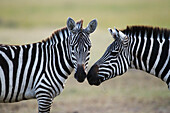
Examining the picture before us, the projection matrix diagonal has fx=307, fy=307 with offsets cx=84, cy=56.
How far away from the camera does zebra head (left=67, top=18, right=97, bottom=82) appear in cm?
613

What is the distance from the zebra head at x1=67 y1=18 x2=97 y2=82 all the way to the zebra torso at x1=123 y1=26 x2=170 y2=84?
2.85ft

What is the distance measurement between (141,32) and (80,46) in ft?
4.31

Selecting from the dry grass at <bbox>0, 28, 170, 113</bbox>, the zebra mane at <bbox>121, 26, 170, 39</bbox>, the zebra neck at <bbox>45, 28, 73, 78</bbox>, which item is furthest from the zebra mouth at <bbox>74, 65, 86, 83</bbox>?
the dry grass at <bbox>0, 28, 170, 113</bbox>

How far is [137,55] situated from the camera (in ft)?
20.6

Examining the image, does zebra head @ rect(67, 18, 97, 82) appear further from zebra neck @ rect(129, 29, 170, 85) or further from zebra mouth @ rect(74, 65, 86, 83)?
Answer: zebra neck @ rect(129, 29, 170, 85)

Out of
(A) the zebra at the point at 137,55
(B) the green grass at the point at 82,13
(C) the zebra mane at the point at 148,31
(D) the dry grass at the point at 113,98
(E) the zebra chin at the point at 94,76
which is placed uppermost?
(B) the green grass at the point at 82,13

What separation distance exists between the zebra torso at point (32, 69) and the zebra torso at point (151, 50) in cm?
142

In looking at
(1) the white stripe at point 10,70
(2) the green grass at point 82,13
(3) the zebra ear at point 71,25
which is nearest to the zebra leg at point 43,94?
(1) the white stripe at point 10,70

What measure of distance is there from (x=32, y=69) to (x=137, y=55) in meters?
2.20

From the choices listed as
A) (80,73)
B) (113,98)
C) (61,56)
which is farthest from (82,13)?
(80,73)

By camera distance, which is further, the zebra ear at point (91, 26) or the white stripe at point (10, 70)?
the zebra ear at point (91, 26)

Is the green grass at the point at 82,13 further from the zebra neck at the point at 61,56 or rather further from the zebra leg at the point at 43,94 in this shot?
the zebra leg at the point at 43,94

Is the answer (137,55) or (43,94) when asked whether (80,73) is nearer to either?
(43,94)

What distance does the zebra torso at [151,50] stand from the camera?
6211 millimetres
